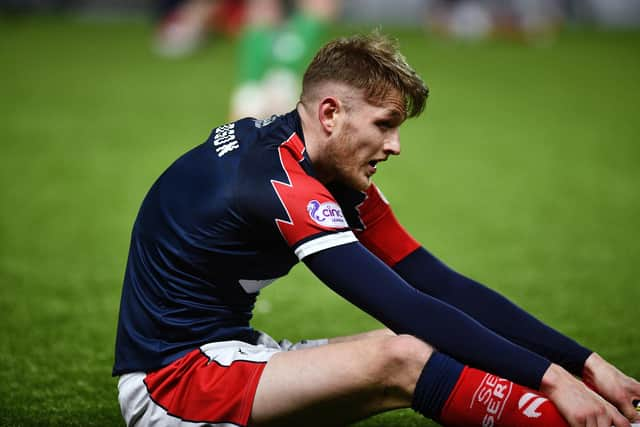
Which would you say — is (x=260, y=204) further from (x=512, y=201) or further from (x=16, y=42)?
(x=16, y=42)

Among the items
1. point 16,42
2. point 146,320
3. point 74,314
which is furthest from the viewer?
point 16,42

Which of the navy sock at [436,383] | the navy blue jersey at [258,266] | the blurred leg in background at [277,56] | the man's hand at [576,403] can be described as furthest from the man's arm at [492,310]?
the blurred leg in background at [277,56]

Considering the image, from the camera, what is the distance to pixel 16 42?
422 inches

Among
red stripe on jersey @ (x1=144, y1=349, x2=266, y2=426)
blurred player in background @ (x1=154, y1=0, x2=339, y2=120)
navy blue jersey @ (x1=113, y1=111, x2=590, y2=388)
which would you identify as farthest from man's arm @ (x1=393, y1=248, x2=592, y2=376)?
blurred player in background @ (x1=154, y1=0, x2=339, y2=120)

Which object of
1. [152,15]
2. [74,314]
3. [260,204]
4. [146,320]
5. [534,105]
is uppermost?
[152,15]

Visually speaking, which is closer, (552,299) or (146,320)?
(146,320)

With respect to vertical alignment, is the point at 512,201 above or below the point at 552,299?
above

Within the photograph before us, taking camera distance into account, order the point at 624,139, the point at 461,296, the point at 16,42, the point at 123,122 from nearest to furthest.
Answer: the point at 461,296 → the point at 624,139 → the point at 123,122 → the point at 16,42

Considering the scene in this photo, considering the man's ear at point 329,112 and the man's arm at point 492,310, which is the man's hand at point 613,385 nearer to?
the man's arm at point 492,310

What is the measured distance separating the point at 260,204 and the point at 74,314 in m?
2.02

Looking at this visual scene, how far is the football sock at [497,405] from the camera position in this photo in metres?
1.96

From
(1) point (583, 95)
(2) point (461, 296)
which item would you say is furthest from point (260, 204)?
(1) point (583, 95)

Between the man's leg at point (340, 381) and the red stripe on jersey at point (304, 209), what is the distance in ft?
0.92

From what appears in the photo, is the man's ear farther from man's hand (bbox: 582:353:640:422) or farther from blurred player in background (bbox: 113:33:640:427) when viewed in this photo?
man's hand (bbox: 582:353:640:422)
